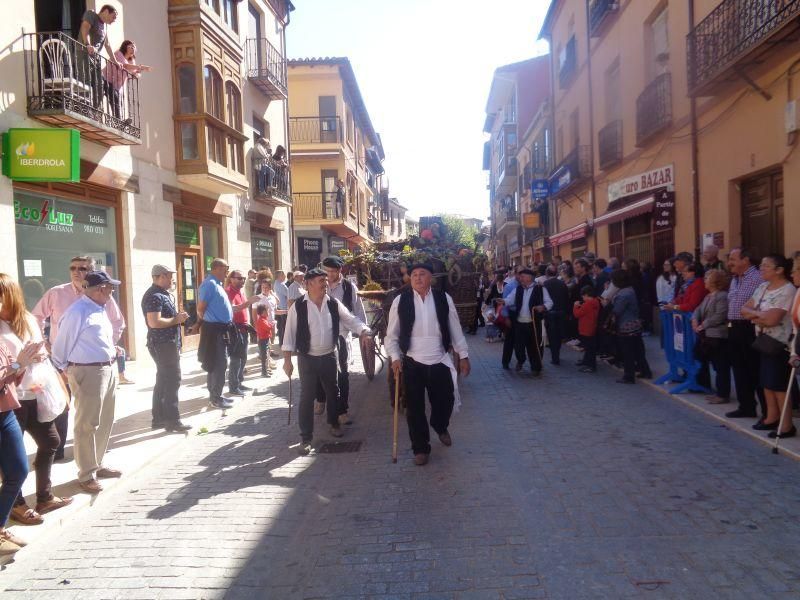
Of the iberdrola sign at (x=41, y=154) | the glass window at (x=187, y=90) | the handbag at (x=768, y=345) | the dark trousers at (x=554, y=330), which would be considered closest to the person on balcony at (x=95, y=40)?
the iberdrola sign at (x=41, y=154)

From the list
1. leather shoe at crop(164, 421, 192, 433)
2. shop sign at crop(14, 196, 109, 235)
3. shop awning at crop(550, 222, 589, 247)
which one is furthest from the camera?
shop awning at crop(550, 222, 589, 247)

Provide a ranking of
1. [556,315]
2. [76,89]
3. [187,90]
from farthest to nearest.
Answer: [187,90], [556,315], [76,89]

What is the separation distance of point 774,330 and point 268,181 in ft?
48.4

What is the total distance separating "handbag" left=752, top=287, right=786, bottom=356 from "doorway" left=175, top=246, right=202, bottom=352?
11066 mm

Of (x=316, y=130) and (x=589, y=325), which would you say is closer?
(x=589, y=325)

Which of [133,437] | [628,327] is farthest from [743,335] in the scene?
[133,437]

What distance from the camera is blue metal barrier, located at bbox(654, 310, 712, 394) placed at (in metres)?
8.10

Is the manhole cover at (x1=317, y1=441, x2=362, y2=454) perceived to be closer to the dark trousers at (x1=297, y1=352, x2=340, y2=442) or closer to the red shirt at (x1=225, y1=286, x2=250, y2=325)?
the dark trousers at (x1=297, y1=352, x2=340, y2=442)

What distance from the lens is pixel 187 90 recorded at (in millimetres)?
13992

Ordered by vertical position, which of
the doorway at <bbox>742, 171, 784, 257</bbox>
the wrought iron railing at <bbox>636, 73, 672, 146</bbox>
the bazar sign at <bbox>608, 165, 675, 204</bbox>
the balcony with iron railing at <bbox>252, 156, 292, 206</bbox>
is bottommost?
the doorway at <bbox>742, 171, 784, 257</bbox>

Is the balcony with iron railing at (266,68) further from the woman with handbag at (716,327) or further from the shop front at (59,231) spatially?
the woman with handbag at (716,327)

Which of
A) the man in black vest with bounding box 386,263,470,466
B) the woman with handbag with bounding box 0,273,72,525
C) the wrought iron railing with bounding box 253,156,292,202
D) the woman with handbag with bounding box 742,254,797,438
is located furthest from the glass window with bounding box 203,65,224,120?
the woman with handbag with bounding box 742,254,797,438

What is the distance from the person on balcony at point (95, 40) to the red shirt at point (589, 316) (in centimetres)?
876

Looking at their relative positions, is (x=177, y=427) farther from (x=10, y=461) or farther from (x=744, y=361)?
(x=744, y=361)
